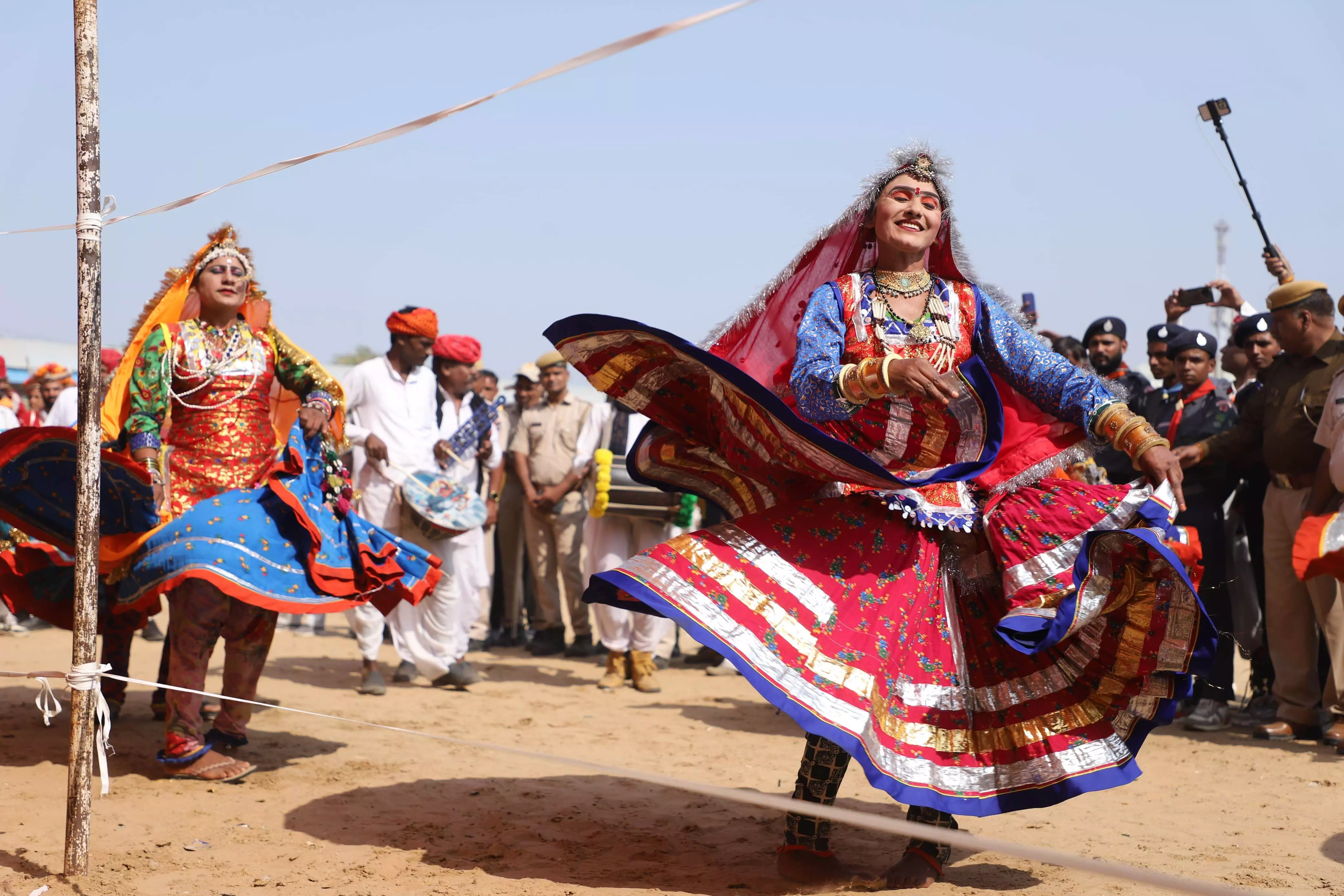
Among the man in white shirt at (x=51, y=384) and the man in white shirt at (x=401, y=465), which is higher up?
the man in white shirt at (x=51, y=384)

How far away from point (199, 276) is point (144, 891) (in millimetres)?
2814

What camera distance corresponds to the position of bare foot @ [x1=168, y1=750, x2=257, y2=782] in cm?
506

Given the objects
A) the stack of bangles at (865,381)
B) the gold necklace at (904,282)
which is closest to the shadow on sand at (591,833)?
the stack of bangles at (865,381)

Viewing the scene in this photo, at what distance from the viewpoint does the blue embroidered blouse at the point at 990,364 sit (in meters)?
3.78

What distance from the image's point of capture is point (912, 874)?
12.6 feet

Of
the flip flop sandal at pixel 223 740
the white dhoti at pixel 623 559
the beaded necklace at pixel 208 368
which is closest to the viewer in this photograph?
the beaded necklace at pixel 208 368

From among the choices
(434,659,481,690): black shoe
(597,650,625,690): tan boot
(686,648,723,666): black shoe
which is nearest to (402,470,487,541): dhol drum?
(434,659,481,690): black shoe

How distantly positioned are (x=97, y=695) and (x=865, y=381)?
246 cm

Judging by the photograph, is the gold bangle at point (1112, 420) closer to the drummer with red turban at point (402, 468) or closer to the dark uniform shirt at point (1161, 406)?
the dark uniform shirt at point (1161, 406)

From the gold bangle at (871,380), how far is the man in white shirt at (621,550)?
4.17 meters

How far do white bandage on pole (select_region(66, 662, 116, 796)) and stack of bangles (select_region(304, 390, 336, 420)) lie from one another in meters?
1.91

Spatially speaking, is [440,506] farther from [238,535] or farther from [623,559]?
[238,535]

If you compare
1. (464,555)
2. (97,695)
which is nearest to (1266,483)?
(464,555)

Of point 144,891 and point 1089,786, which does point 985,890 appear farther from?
point 144,891
